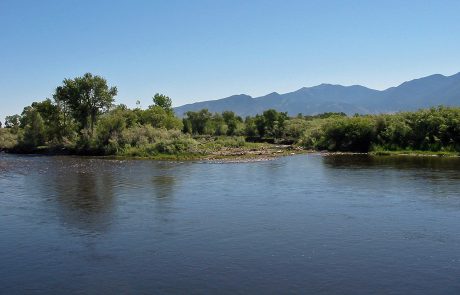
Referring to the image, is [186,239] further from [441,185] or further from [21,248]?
[441,185]

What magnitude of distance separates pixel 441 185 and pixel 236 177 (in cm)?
1703

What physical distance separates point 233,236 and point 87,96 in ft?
229

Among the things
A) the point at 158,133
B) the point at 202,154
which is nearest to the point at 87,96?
the point at 158,133

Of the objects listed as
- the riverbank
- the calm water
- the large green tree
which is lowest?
the calm water

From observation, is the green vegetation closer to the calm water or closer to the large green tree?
the large green tree

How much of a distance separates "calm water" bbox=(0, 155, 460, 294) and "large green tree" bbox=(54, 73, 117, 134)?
152 ft

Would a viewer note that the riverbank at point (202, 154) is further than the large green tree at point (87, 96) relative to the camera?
No

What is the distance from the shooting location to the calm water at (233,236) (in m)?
15.9

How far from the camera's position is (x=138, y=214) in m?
26.3

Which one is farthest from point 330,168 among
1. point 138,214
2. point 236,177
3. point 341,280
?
point 341,280

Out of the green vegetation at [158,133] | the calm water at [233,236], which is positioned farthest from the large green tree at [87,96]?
the calm water at [233,236]

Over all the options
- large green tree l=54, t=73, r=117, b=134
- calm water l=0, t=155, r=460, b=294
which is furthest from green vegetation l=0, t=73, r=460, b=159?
calm water l=0, t=155, r=460, b=294

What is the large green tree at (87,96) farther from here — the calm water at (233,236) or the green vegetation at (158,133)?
the calm water at (233,236)

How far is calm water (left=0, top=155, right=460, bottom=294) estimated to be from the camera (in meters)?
15.9
